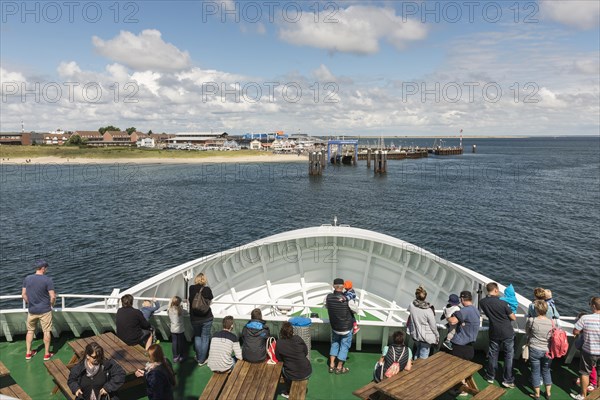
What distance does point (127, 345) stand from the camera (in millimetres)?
6586

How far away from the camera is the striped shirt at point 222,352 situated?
5.82 meters

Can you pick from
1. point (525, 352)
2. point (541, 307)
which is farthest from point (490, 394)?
point (541, 307)

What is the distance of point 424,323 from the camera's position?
6.56 m

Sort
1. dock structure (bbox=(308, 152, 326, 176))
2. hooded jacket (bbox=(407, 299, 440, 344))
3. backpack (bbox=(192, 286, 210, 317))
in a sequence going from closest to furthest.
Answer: hooded jacket (bbox=(407, 299, 440, 344)), backpack (bbox=(192, 286, 210, 317)), dock structure (bbox=(308, 152, 326, 176))

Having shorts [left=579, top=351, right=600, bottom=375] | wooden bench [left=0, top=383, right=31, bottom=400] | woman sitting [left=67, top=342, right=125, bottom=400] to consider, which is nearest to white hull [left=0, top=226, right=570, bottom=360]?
shorts [left=579, top=351, right=600, bottom=375]

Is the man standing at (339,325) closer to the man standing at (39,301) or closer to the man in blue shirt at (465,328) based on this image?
the man in blue shirt at (465,328)

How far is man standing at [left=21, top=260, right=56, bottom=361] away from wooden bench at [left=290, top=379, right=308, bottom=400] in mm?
4606

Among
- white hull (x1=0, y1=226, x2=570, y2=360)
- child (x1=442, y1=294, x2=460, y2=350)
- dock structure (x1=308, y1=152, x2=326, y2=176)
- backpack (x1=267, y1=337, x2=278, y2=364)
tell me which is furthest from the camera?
dock structure (x1=308, y1=152, x2=326, y2=176)

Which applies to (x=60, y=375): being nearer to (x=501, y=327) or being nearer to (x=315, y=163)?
(x=501, y=327)

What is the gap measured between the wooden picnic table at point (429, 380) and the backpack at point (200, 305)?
9.53 feet

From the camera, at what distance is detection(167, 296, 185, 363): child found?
6953 millimetres

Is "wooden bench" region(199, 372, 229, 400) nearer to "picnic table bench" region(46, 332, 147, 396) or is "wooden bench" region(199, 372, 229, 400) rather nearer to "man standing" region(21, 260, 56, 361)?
"picnic table bench" region(46, 332, 147, 396)

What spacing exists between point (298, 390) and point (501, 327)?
346 cm

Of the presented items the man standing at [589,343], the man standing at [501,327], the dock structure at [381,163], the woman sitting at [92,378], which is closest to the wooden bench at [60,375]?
the woman sitting at [92,378]
